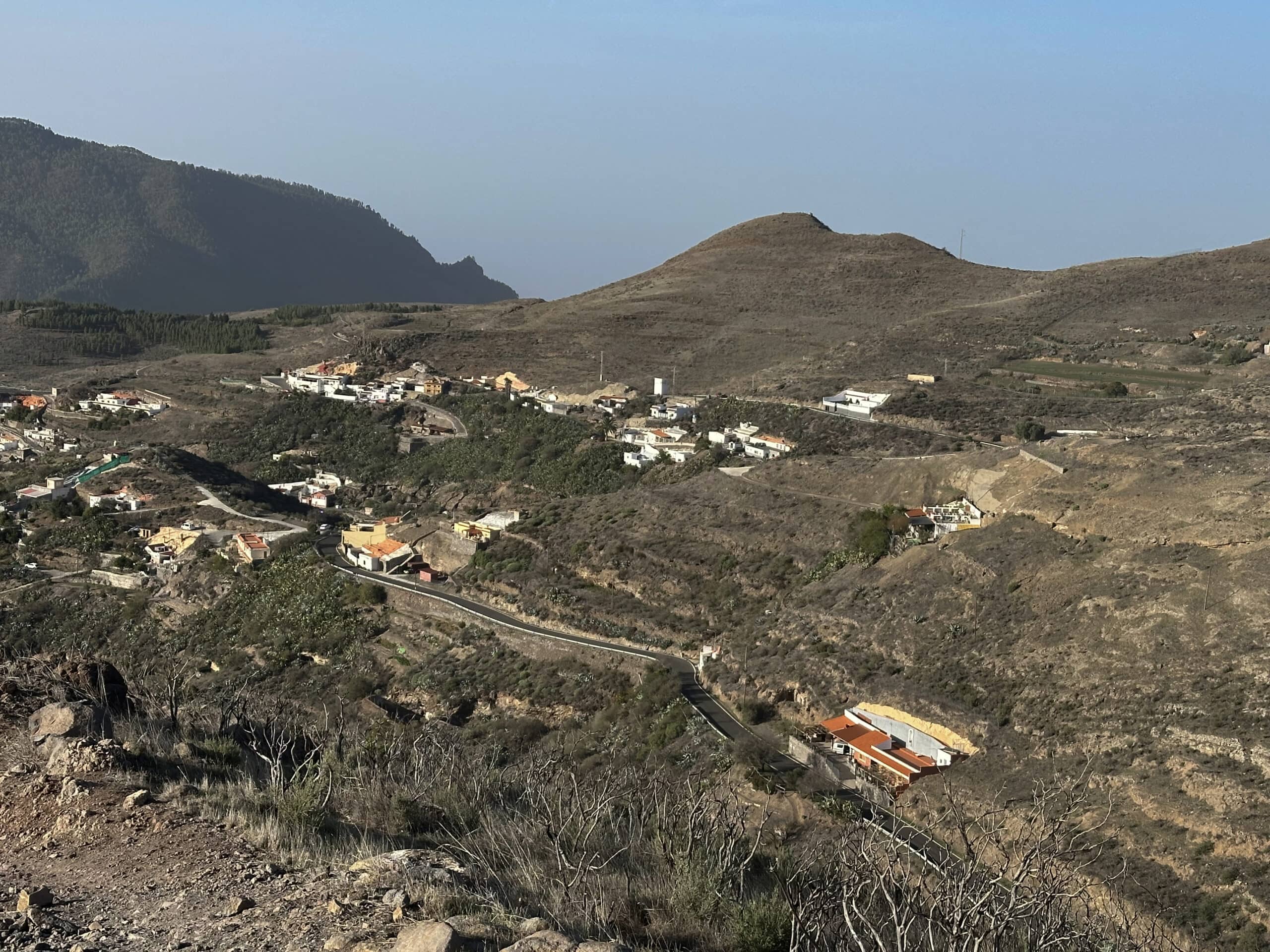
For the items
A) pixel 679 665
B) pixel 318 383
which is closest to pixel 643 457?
pixel 679 665

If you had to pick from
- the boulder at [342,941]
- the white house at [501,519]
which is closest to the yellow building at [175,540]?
the white house at [501,519]

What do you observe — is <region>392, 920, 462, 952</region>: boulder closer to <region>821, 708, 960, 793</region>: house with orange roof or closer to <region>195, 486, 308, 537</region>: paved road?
<region>821, 708, 960, 793</region>: house with orange roof

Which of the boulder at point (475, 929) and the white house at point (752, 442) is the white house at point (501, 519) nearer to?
the white house at point (752, 442)

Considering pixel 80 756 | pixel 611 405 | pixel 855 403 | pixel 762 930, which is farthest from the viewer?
pixel 611 405

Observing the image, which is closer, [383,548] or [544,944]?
[544,944]

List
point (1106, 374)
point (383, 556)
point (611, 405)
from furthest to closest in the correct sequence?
point (611, 405)
point (1106, 374)
point (383, 556)

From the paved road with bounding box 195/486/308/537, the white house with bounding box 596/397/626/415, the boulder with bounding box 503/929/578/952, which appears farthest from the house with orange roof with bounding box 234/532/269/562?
the boulder with bounding box 503/929/578/952

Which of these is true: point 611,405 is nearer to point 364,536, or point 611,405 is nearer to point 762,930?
point 364,536
